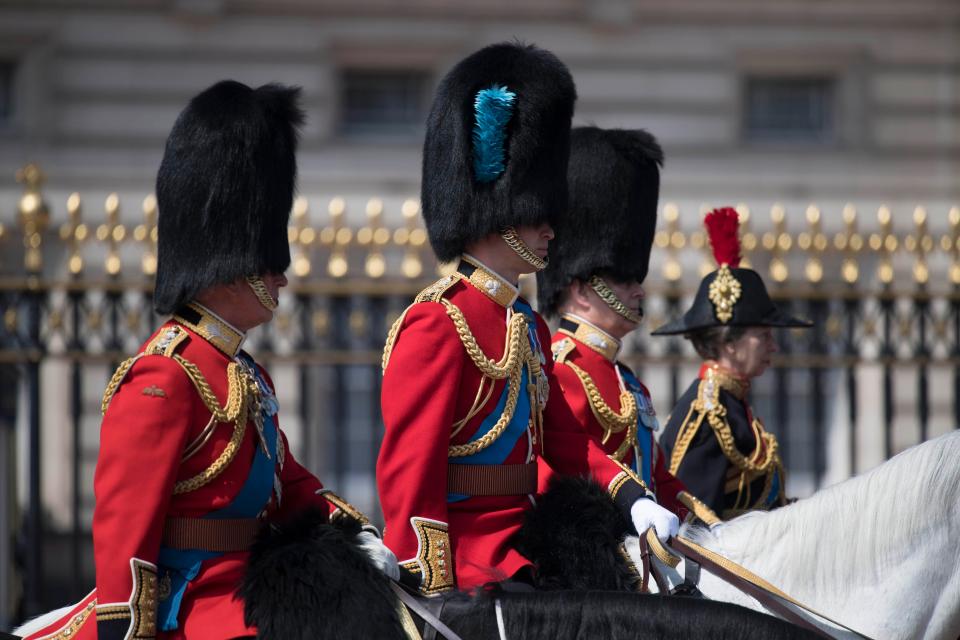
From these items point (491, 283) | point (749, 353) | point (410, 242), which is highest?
point (410, 242)

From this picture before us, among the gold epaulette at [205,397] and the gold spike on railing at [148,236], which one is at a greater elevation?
the gold spike on railing at [148,236]

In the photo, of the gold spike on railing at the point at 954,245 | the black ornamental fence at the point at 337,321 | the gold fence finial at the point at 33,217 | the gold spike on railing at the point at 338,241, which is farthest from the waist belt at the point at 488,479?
the gold spike on railing at the point at 954,245

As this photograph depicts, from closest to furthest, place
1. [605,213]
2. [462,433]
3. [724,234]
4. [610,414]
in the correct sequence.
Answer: [462,433] < [610,414] < [605,213] < [724,234]

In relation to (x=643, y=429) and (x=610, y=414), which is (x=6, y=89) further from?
(x=610, y=414)

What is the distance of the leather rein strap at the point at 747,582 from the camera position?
346cm

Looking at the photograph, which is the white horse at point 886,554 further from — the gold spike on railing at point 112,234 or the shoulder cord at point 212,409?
the gold spike on railing at point 112,234

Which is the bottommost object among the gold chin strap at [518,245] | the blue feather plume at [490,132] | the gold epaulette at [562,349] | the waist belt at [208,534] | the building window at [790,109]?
the waist belt at [208,534]

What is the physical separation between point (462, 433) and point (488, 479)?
0.15 meters

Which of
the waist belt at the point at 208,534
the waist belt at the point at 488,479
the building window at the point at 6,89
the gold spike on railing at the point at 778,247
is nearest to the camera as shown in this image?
the waist belt at the point at 208,534

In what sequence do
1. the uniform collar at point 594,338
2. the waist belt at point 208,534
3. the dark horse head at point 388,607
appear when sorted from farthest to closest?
the uniform collar at point 594,338, the waist belt at point 208,534, the dark horse head at point 388,607

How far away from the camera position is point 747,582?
3562 millimetres

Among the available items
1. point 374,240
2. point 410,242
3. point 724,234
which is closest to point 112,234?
point 374,240

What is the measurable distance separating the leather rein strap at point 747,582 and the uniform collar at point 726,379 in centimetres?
186

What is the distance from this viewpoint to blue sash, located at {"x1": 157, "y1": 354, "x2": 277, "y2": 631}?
11.1 ft
